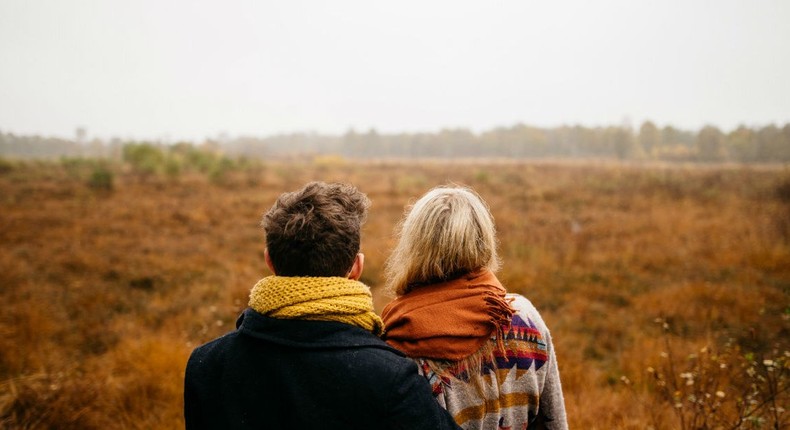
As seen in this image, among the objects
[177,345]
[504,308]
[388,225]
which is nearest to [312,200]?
[504,308]

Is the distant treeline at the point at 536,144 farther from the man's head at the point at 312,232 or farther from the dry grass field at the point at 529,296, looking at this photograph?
the man's head at the point at 312,232

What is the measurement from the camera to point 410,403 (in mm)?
1125

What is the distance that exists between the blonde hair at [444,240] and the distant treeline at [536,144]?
4524cm

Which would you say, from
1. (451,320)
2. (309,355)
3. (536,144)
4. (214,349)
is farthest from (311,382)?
(536,144)

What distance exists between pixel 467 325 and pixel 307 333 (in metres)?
0.62

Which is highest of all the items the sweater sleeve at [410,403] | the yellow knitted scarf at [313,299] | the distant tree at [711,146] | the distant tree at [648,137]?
the distant tree at [648,137]

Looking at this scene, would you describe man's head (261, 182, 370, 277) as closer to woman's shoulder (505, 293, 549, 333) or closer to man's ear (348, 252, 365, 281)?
man's ear (348, 252, 365, 281)

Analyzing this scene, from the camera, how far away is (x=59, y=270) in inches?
293

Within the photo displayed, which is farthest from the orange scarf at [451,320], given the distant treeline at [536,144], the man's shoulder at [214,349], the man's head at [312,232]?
the distant treeline at [536,144]

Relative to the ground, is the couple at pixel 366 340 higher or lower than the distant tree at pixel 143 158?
lower

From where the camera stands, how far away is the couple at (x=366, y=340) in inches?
44.4

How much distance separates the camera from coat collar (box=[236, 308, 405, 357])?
1144 mm

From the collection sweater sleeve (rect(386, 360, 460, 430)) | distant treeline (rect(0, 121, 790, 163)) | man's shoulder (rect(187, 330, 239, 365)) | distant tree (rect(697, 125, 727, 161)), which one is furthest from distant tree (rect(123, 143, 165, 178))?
distant tree (rect(697, 125, 727, 161))

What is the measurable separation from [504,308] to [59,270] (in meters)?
9.05
